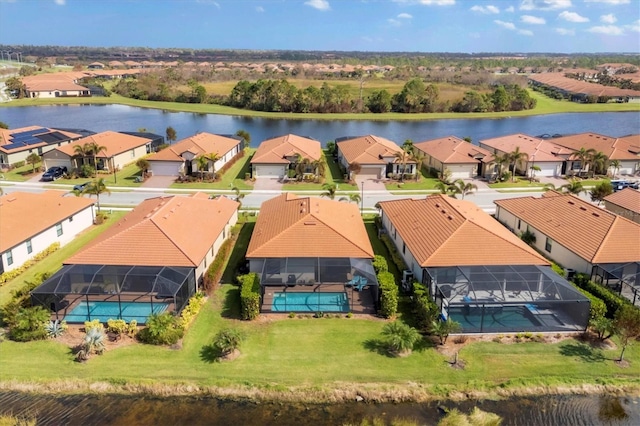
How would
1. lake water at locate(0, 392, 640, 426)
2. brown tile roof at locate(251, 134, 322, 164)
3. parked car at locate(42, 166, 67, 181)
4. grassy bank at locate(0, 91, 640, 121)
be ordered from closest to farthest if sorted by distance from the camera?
lake water at locate(0, 392, 640, 426)
parked car at locate(42, 166, 67, 181)
brown tile roof at locate(251, 134, 322, 164)
grassy bank at locate(0, 91, 640, 121)

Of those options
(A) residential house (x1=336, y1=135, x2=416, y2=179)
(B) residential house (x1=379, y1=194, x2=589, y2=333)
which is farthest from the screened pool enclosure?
(A) residential house (x1=336, y1=135, x2=416, y2=179)

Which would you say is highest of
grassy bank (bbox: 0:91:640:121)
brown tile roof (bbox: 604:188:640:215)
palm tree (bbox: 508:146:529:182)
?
grassy bank (bbox: 0:91:640:121)

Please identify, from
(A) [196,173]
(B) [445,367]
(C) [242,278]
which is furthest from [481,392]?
(A) [196,173]

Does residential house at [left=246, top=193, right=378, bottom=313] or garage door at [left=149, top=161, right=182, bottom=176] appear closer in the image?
residential house at [left=246, top=193, right=378, bottom=313]

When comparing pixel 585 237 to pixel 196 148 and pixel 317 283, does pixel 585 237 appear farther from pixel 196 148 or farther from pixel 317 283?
pixel 196 148

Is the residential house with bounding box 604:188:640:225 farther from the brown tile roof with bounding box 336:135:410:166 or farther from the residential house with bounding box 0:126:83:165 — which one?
the residential house with bounding box 0:126:83:165

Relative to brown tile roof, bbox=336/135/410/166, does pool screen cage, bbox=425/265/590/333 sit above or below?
below

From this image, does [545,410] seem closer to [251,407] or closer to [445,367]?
[445,367]
